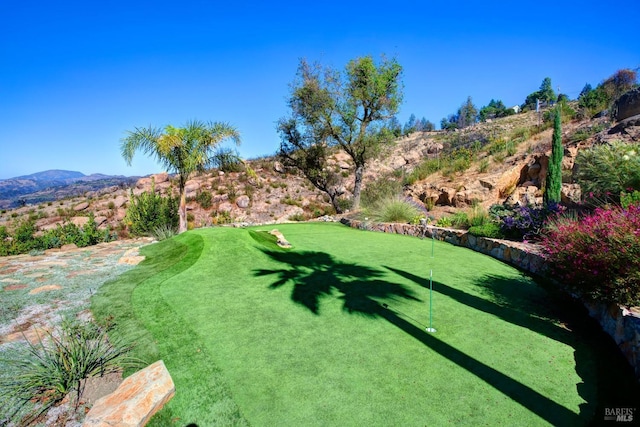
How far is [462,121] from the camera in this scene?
59.1m

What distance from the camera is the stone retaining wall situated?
348 centimetres

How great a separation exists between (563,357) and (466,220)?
25.1 ft

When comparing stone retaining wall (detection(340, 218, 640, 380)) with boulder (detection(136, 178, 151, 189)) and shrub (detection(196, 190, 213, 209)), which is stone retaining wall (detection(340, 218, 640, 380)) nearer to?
shrub (detection(196, 190, 213, 209))

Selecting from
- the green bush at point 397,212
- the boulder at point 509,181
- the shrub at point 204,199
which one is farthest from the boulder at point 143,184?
the boulder at point 509,181

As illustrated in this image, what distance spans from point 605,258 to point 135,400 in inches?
217

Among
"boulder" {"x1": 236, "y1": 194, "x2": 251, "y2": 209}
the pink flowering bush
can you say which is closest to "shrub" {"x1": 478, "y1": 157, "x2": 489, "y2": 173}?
the pink flowering bush

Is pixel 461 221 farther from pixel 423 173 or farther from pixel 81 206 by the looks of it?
pixel 81 206

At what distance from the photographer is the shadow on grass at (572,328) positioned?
119 inches

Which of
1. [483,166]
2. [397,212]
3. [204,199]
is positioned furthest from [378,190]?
[204,199]

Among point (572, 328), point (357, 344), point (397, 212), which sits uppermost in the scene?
point (397, 212)

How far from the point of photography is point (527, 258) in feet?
23.0

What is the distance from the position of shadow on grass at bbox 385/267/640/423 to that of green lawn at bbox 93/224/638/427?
0.07 ft

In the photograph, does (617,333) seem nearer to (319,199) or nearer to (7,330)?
(7,330)

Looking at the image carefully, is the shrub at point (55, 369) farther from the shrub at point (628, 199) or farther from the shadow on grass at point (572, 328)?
the shrub at point (628, 199)
